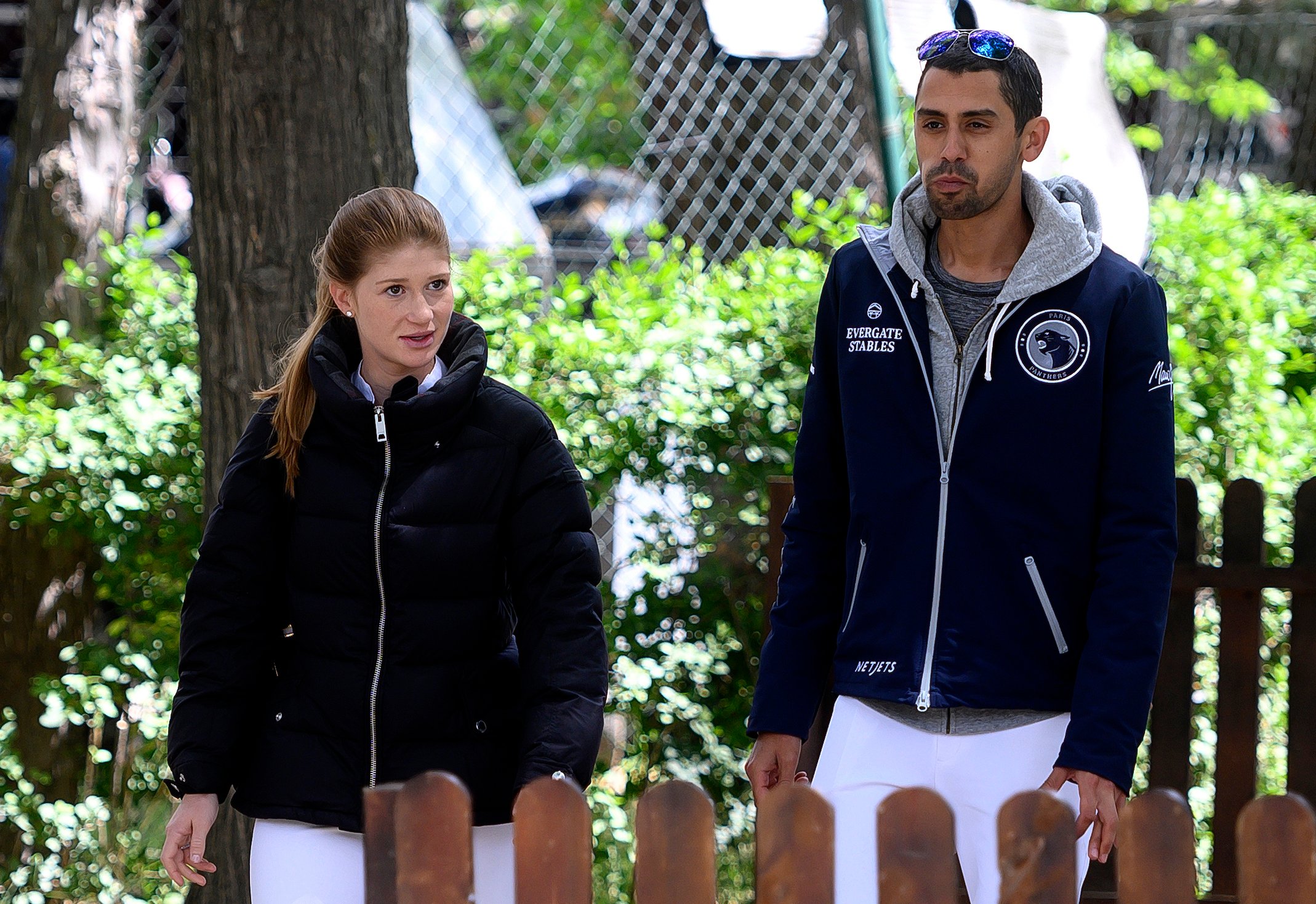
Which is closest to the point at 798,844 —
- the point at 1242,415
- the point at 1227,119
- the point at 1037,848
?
the point at 1037,848

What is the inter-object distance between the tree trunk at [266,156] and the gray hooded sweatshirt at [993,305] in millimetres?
1678

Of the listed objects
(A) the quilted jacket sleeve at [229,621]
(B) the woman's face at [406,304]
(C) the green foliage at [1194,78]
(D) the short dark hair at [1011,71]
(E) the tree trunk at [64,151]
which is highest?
(C) the green foliage at [1194,78]

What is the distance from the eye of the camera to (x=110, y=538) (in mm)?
4266

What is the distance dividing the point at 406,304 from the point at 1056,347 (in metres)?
1.12

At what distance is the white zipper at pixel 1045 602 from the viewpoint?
7.91ft

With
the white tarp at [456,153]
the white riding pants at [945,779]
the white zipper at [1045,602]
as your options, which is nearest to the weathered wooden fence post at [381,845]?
the white riding pants at [945,779]

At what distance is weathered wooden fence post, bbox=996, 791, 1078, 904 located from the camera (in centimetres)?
165

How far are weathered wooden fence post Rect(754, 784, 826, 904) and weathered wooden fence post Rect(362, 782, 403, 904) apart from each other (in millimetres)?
444

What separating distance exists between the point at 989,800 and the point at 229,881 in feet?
7.34

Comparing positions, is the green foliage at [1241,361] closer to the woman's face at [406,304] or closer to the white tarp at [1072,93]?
the white tarp at [1072,93]

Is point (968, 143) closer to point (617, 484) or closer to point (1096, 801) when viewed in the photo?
point (1096, 801)

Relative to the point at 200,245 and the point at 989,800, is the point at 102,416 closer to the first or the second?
the point at 200,245

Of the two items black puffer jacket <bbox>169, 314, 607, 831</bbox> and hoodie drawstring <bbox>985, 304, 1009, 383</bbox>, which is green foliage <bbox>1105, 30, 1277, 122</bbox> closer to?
hoodie drawstring <bbox>985, 304, 1009, 383</bbox>

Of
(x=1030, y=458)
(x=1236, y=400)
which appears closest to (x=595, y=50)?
(x=1236, y=400)
